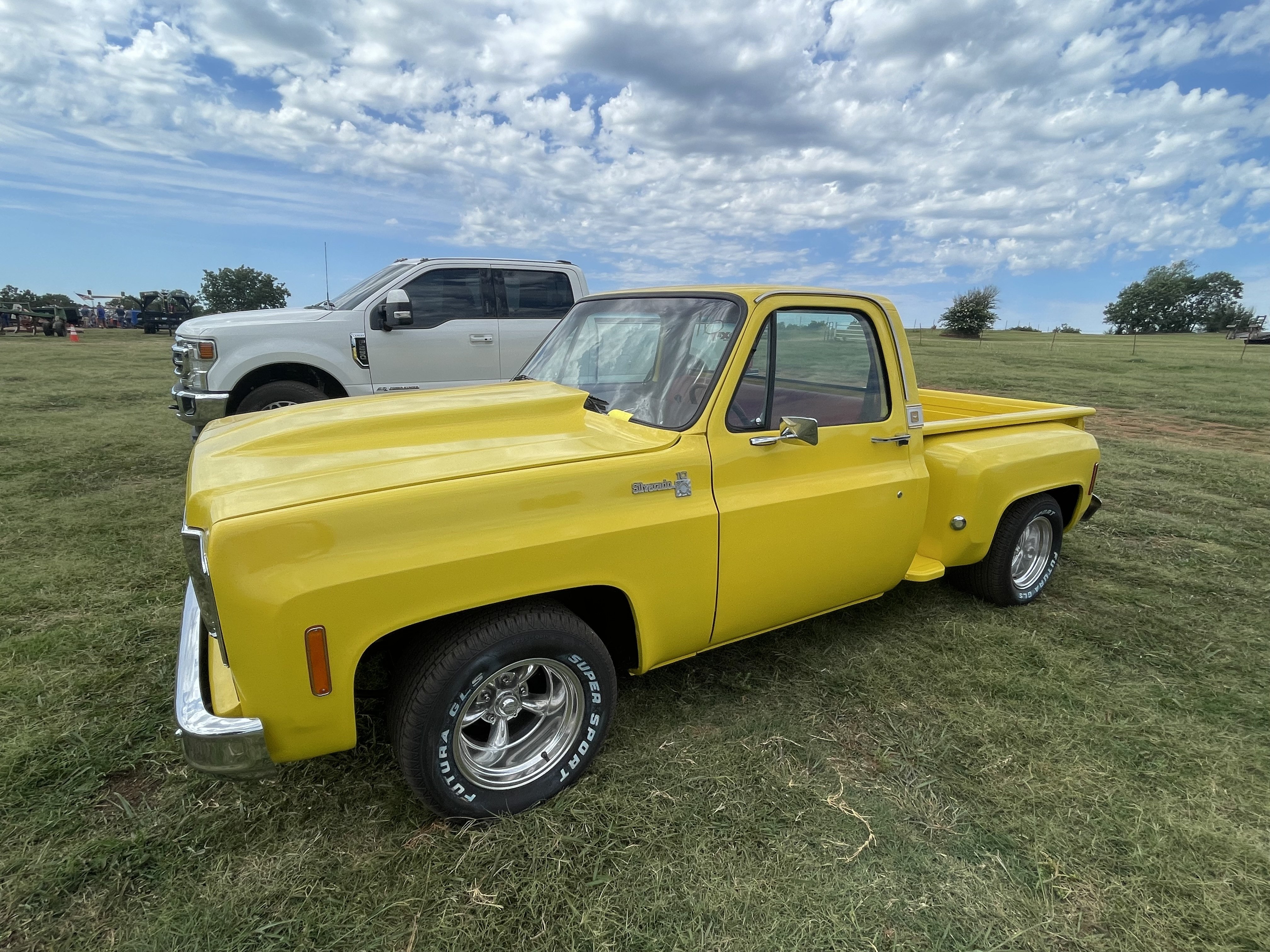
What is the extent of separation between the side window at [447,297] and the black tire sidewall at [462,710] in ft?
20.1

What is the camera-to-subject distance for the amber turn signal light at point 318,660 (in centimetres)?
207

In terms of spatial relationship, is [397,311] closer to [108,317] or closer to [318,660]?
[318,660]

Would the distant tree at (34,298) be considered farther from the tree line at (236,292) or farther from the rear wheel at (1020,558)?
the rear wheel at (1020,558)

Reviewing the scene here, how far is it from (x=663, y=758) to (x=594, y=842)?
0.53 metres

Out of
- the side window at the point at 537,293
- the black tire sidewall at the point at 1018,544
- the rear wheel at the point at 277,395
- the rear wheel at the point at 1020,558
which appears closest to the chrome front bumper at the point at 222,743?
the rear wheel at the point at 1020,558

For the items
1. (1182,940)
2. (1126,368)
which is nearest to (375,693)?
(1182,940)

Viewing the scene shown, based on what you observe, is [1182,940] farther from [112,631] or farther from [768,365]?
[112,631]

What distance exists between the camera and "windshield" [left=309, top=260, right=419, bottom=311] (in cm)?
775

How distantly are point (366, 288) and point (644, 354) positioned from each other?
5.87m

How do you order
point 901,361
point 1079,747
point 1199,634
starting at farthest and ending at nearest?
point 1199,634, point 901,361, point 1079,747

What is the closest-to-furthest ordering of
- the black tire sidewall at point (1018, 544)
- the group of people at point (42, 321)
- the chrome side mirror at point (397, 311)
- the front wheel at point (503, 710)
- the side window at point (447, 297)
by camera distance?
the front wheel at point (503, 710) < the black tire sidewall at point (1018, 544) < the chrome side mirror at point (397, 311) < the side window at point (447, 297) < the group of people at point (42, 321)

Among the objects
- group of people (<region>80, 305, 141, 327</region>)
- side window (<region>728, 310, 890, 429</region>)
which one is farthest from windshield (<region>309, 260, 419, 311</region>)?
group of people (<region>80, 305, 141, 327</region>)

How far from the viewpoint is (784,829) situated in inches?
100

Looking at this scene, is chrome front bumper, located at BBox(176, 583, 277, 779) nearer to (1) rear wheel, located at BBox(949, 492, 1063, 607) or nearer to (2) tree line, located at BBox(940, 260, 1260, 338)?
(1) rear wheel, located at BBox(949, 492, 1063, 607)
